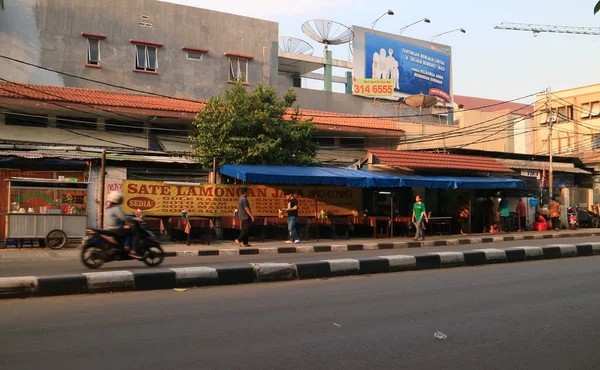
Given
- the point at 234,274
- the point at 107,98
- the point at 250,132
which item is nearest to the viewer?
the point at 234,274

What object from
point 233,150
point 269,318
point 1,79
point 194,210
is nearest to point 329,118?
point 233,150

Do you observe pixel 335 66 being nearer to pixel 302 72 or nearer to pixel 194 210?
pixel 302 72

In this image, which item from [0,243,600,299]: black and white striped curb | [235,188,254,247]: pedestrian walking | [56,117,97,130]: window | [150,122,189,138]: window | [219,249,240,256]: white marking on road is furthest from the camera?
[150,122,189,138]: window

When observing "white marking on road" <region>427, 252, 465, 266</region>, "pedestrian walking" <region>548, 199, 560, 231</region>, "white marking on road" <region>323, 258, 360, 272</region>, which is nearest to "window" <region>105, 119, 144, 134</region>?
"white marking on road" <region>323, 258, 360, 272</region>

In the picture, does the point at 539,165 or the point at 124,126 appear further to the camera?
the point at 539,165

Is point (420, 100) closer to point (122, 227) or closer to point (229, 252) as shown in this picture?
point (229, 252)

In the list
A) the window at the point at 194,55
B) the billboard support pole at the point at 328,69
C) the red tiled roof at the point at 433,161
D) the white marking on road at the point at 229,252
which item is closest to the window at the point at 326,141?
the red tiled roof at the point at 433,161

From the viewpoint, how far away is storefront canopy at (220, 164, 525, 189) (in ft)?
53.4

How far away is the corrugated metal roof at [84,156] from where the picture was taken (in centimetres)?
1590

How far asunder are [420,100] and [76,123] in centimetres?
1932

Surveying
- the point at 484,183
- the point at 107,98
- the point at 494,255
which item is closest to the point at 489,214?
the point at 484,183

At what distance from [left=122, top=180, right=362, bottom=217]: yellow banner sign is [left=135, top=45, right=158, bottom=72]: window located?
1000cm

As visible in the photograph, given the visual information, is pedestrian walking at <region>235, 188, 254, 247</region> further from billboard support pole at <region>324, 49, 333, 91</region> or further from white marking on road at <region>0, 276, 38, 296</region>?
billboard support pole at <region>324, 49, 333, 91</region>

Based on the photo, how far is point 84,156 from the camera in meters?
17.0
